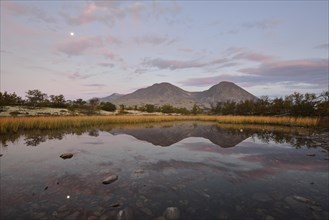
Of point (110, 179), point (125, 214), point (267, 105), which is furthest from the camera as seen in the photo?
point (267, 105)

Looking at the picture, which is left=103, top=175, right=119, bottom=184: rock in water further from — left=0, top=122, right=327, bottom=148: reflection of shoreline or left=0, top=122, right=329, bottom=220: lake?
left=0, top=122, right=327, bottom=148: reflection of shoreline

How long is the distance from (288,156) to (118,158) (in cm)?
988

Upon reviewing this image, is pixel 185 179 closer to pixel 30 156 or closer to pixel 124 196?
pixel 124 196

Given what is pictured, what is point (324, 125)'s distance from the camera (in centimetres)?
2695

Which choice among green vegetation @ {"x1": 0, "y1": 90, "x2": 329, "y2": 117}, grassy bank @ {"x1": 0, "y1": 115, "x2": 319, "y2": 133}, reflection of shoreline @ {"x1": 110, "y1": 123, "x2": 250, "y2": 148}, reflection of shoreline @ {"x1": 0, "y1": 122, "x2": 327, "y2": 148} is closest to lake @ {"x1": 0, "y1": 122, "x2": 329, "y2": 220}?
reflection of shoreline @ {"x1": 0, "y1": 122, "x2": 327, "y2": 148}

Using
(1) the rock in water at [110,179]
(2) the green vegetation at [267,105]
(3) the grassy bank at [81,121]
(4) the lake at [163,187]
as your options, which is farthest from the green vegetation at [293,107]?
(1) the rock in water at [110,179]

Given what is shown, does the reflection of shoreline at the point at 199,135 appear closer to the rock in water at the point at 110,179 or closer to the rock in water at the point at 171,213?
the rock in water at the point at 110,179

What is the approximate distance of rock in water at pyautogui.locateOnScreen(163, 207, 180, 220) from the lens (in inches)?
183

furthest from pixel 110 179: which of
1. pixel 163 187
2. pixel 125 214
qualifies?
pixel 125 214

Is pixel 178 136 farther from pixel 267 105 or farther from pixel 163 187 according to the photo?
pixel 267 105

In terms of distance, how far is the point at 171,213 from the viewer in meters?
4.82

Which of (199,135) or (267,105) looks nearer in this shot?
(199,135)

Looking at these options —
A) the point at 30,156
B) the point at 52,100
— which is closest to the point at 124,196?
the point at 30,156

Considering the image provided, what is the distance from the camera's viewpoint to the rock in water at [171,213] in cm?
466
